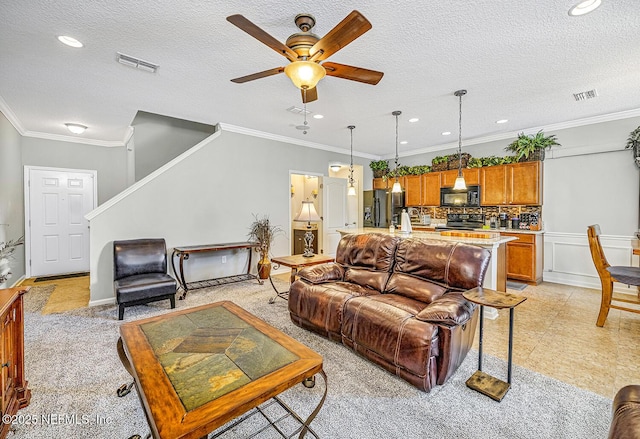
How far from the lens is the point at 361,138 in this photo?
593cm

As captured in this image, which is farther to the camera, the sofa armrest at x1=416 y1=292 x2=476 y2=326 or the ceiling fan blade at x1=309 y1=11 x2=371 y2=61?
the sofa armrest at x1=416 y1=292 x2=476 y2=326

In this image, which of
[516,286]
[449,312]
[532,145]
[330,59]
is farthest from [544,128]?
[449,312]

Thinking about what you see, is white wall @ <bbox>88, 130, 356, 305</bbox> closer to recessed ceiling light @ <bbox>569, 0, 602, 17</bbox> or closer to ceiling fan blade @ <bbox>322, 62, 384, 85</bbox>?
ceiling fan blade @ <bbox>322, 62, 384, 85</bbox>

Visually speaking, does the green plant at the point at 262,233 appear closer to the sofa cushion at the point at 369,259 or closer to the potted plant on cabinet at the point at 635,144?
the sofa cushion at the point at 369,259

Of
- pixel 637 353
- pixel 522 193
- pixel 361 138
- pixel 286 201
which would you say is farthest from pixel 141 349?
pixel 522 193

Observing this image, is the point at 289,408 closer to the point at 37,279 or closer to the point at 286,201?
the point at 286,201

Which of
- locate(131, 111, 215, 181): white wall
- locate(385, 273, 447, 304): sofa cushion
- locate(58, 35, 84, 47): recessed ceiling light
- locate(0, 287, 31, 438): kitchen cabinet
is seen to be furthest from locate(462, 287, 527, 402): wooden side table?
locate(131, 111, 215, 181): white wall

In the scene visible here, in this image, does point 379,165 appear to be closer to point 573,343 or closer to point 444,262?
point 444,262

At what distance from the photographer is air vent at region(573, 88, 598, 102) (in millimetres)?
3588

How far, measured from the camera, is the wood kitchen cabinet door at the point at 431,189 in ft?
21.1

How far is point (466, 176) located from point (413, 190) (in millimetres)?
1208

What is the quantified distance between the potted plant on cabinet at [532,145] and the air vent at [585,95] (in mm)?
1285

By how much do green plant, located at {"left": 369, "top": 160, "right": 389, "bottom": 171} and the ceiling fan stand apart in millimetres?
5216

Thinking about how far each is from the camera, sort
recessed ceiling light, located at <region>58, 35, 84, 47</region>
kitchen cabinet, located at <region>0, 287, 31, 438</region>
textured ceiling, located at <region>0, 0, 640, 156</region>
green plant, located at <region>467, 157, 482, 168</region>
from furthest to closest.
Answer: green plant, located at <region>467, 157, 482, 168</region>
recessed ceiling light, located at <region>58, 35, 84, 47</region>
textured ceiling, located at <region>0, 0, 640, 156</region>
kitchen cabinet, located at <region>0, 287, 31, 438</region>
